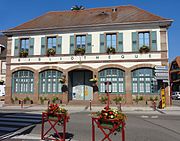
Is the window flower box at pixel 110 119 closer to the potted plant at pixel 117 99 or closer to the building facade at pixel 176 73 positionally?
the potted plant at pixel 117 99

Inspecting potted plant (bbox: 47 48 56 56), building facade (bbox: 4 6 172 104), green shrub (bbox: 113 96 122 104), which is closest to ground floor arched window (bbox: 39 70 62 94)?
building facade (bbox: 4 6 172 104)

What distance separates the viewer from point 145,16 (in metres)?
22.6

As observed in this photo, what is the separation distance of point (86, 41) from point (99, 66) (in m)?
3.11

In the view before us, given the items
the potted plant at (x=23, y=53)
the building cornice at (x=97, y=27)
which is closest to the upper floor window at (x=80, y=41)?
the building cornice at (x=97, y=27)

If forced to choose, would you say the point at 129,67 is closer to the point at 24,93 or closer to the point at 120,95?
the point at 120,95

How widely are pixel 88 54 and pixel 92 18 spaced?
183 inches

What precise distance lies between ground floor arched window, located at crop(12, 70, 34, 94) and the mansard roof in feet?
16.6

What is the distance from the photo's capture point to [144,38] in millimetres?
21844

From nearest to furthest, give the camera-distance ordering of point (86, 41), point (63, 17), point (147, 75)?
1. point (147, 75)
2. point (86, 41)
3. point (63, 17)

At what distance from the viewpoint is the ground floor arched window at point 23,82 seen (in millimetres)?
23828

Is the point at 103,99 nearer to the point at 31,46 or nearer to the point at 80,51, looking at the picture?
the point at 80,51

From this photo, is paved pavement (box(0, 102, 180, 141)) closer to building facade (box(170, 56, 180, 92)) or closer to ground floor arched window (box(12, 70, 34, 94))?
ground floor arched window (box(12, 70, 34, 94))

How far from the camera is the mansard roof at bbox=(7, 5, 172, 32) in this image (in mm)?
22370

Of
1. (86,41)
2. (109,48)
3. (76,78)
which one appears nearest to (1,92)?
(76,78)
